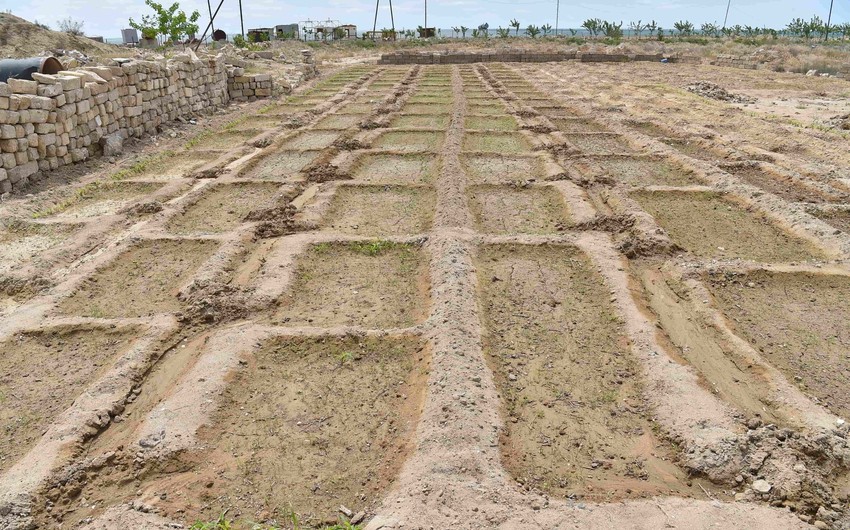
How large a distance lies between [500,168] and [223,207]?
4290 mm

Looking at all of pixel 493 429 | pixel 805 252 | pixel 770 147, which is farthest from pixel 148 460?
pixel 770 147

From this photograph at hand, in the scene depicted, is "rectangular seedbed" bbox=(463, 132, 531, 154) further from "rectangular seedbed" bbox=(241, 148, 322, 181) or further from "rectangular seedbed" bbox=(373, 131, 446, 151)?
"rectangular seedbed" bbox=(241, 148, 322, 181)

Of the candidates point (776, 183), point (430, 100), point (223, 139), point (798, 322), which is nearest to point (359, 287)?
point (798, 322)

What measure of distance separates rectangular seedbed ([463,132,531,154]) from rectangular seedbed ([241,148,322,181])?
9.12 feet

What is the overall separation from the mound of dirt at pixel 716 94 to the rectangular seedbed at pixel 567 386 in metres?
13.8

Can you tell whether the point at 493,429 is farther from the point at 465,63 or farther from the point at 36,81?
the point at 465,63

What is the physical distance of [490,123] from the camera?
13188mm

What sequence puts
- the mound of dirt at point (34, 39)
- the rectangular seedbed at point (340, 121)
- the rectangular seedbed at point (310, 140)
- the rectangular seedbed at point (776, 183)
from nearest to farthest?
the rectangular seedbed at point (776, 183) → the rectangular seedbed at point (310, 140) → the rectangular seedbed at point (340, 121) → the mound of dirt at point (34, 39)

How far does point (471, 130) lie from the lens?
12.1 m

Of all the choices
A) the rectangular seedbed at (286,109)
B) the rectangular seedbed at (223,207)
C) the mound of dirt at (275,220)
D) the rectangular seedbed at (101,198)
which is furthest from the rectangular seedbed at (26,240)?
the rectangular seedbed at (286,109)

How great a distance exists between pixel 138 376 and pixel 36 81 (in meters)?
7.20

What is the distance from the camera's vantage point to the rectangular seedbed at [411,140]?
10.8 metres

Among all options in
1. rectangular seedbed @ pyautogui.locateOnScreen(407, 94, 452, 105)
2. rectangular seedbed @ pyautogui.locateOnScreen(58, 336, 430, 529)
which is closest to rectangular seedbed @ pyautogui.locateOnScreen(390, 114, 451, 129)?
rectangular seedbed @ pyautogui.locateOnScreen(407, 94, 452, 105)

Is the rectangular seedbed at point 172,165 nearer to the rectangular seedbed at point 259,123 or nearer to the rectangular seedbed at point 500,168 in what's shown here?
the rectangular seedbed at point 259,123
